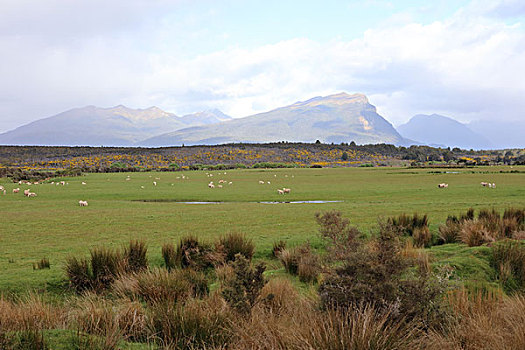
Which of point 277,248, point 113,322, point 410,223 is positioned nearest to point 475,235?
point 410,223

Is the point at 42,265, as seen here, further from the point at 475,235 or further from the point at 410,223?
the point at 475,235

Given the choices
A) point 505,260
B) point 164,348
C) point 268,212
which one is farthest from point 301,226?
point 164,348

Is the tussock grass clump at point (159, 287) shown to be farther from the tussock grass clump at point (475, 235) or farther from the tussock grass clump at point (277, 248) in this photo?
the tussock grass clump at point (475, 235)

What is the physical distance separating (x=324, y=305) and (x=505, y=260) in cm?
600

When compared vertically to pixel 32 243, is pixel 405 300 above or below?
above

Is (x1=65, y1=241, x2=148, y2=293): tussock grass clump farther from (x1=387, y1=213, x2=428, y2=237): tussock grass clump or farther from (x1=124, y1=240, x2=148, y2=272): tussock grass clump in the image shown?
(x1=387, y1=213, x2=428, y2=237): tussock grass clump

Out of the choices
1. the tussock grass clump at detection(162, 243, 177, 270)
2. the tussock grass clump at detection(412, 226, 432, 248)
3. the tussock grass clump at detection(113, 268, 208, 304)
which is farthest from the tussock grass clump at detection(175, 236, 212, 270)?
the tussock grass clump at detection(412, 226, 432, 248)

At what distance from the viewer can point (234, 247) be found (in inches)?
448

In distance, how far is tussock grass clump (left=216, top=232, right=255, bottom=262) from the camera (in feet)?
36.4

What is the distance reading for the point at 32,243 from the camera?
1377cm

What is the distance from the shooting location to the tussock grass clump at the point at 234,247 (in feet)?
36.4

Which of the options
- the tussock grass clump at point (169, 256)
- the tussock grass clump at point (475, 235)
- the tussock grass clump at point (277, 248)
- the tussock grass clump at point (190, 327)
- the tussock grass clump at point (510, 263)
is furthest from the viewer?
the tussock grass clump at point (475, 235)

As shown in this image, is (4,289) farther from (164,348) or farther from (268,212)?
(268,212)

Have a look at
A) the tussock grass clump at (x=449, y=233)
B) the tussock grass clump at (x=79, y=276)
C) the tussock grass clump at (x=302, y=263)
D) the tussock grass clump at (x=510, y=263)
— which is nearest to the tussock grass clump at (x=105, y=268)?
the tussock grass clump at (x=79, y=276)
